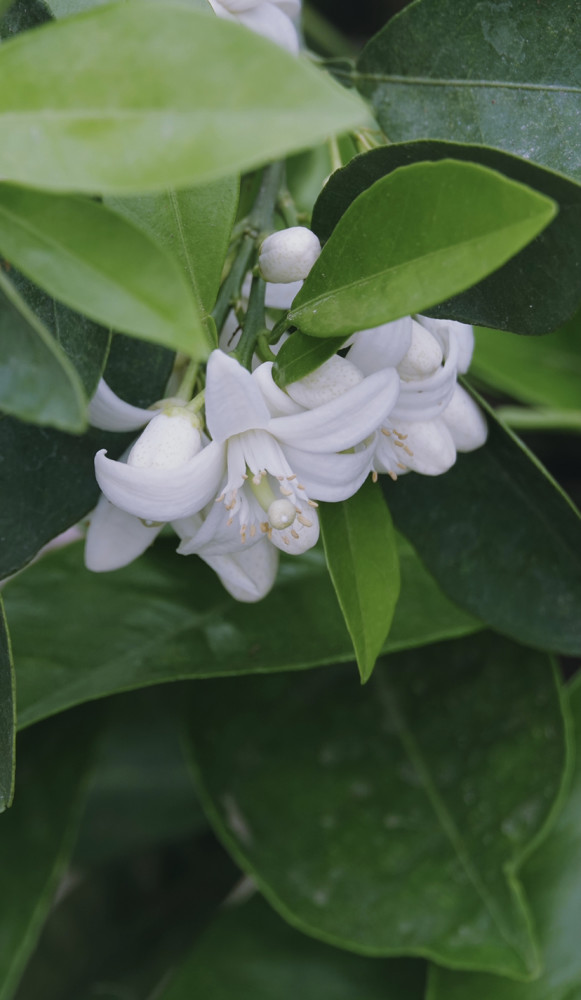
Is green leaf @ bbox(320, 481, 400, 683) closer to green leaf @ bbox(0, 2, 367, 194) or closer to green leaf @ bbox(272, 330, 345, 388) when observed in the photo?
green leaf @ bbox(272, 330, 345, 388)

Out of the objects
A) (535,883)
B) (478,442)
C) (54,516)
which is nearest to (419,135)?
(478,442)

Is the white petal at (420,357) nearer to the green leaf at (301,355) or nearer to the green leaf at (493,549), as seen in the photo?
the green leaf at (301,355)

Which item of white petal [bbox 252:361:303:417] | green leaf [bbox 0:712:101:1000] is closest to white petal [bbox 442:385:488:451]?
white petal [bbox 252:361:303:417]

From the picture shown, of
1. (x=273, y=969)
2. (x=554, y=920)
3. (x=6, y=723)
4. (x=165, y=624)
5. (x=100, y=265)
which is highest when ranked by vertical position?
(x=100, y=265)

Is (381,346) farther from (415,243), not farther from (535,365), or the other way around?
(535,365)

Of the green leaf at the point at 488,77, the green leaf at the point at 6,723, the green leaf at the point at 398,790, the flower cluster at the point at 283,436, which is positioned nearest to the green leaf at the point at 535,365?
the green leaf at the point at 398,790

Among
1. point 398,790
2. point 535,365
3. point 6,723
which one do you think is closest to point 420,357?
point 6,723
